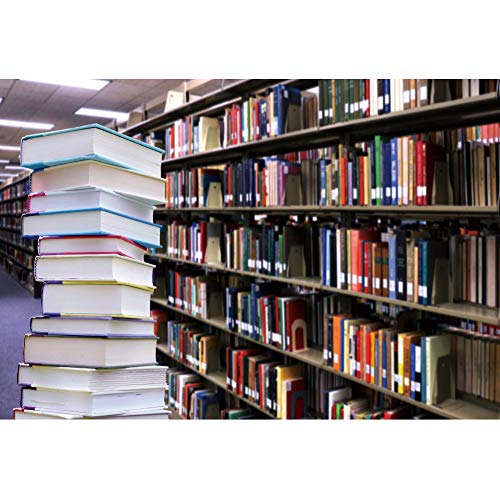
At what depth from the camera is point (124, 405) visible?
39.6 inches

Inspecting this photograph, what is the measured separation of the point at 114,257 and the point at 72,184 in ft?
0.60

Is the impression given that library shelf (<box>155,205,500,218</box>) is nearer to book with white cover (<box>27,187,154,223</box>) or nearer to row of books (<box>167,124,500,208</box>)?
row of books (<box>167,124,500,208</box>)

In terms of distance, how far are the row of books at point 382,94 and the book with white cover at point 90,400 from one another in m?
1.52

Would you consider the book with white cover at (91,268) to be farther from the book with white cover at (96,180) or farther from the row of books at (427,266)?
the row of books at (427,266)

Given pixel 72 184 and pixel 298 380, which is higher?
pixel 72 184

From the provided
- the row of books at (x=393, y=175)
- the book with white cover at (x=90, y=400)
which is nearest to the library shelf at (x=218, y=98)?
the row of books at (x=393, y=175)

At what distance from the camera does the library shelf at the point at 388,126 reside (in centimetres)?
186

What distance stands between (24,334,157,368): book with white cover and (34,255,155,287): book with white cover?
12cm

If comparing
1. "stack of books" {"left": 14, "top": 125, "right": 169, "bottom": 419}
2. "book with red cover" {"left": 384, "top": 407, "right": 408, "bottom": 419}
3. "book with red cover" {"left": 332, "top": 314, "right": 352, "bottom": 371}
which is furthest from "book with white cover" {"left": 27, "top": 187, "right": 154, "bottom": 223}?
"book with red cover" {"left": 384, "top": 407, "right": 408, "bottom": 419}

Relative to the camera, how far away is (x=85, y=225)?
994 mm

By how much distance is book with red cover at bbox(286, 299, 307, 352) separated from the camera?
2.63 m
